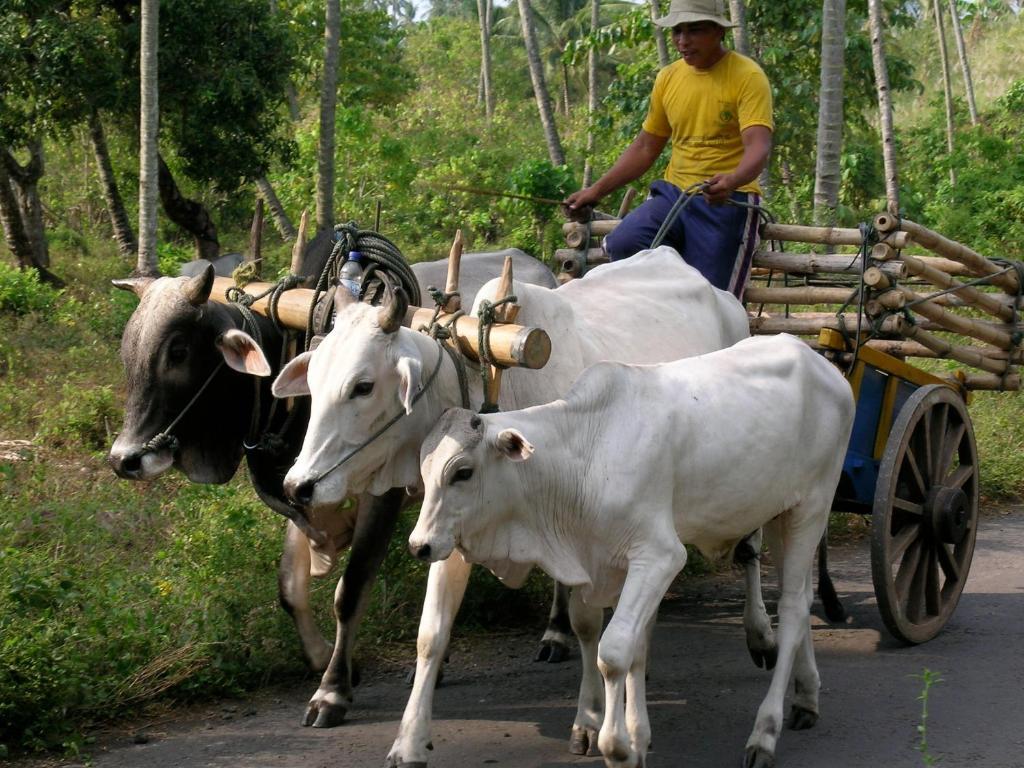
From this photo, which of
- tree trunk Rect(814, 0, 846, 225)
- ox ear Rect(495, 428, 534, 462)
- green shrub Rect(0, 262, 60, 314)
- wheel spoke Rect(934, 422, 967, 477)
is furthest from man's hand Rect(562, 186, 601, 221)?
green shrub Rect(0, 262, 60, 314)

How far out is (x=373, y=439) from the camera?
13.6 feet

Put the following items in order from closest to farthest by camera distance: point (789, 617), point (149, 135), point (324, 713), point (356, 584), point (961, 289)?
point (789, 617) → point (324, 713) → point (356, 584) → point (961, 289) → point (149, 135)

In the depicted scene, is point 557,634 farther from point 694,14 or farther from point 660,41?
point 660,41

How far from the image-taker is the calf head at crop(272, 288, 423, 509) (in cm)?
402

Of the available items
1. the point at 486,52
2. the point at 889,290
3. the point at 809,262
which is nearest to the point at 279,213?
the point at 809,262

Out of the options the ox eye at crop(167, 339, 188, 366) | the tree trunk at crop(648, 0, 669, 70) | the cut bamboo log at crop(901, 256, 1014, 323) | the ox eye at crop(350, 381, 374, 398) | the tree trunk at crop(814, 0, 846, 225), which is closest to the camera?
the ox eye at crop(350, 381, 374, 398)

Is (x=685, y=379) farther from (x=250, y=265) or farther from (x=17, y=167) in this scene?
(x=17, y=167)

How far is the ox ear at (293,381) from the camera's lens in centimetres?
439

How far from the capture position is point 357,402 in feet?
13.5

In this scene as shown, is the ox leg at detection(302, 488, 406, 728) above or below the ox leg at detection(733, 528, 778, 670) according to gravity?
above

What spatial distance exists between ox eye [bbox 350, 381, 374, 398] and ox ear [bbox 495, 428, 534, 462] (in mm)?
482

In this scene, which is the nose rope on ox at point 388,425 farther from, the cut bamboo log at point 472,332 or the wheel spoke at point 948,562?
the wheel spoke at point 948,562

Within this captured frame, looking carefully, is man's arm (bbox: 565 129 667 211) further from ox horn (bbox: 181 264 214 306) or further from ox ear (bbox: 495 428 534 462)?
ox ear (bbox: 495 428 534 462)

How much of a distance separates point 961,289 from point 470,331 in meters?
2.94
